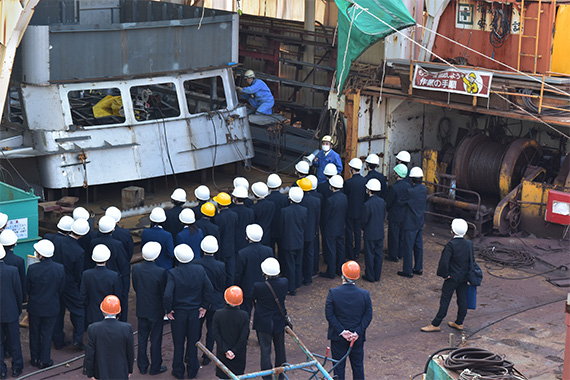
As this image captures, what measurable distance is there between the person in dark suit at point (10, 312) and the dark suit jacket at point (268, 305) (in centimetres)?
255

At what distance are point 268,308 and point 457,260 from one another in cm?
269

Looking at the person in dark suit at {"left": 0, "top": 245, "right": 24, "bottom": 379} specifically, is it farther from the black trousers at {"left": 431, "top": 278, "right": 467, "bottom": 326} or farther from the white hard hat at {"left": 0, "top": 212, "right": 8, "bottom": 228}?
the black trousers at {"left": 431, "top": 278, "right": 467, "bottom": 326}

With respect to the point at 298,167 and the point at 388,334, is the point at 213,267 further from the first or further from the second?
the point at 298,167

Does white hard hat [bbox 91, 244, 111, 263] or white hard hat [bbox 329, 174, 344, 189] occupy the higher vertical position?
white hard hat [bbox 329, 174, 344, 189]

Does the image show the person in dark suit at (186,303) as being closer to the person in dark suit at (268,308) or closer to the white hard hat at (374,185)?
the person in dark suit at (268,308)

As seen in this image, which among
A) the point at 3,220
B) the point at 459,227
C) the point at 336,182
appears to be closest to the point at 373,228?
the point at 336,182

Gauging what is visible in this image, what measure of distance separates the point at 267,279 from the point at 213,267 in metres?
0.74

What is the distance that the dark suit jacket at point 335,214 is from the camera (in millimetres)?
12227

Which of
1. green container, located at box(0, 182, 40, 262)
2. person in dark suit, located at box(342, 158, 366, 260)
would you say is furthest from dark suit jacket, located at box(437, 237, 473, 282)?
green container, located at box(0, 182, 40, 262)

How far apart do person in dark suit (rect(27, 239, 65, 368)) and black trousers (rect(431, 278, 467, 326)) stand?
460 centimetres

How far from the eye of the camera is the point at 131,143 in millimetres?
13164

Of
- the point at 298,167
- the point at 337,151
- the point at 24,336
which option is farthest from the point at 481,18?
the point at 24,336

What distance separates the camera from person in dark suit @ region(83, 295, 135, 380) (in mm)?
7980

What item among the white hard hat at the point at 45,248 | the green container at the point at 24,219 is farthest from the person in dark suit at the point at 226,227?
the white hard hat at the point at 45,248
